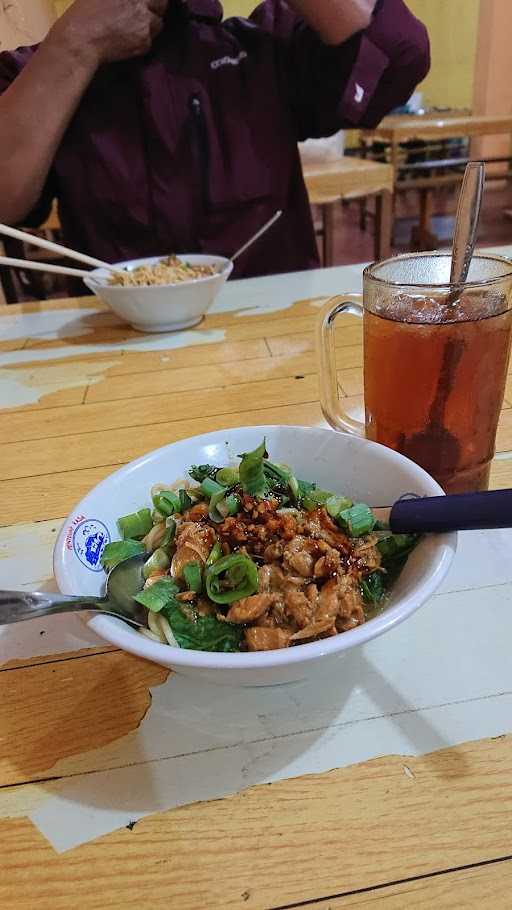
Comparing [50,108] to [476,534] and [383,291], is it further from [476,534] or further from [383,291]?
[476,534]

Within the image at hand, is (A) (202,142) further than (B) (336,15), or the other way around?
(A) (202,142)

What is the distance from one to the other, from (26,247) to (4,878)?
3235 millimetres

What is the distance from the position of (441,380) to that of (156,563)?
33cm

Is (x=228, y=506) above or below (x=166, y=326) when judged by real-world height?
above

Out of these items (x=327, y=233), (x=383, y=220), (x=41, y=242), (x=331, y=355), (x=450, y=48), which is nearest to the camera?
(x=331, y=355)

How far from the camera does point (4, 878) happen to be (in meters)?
0.38

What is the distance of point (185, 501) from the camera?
570 millimetres

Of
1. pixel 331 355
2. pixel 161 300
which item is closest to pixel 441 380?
pixel 331 355

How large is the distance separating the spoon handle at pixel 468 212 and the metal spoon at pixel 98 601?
16.2 inches

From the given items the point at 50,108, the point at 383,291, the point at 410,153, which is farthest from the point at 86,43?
the point at 410,153

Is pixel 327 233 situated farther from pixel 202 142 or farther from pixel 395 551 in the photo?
pixel 395 551

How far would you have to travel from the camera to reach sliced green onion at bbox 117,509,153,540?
22.2 inches

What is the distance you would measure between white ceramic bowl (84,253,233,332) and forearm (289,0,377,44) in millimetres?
845

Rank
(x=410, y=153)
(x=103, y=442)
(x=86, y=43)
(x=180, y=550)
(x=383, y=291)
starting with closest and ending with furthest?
(x=180, y=550), (x=383, y=291), (x=103, y=442), (x=86, y=43), (x=410, y=153)
